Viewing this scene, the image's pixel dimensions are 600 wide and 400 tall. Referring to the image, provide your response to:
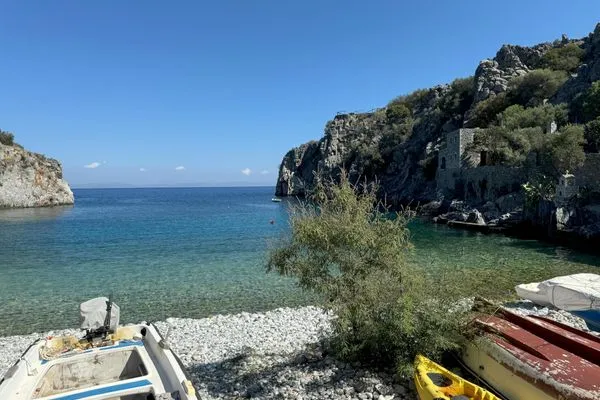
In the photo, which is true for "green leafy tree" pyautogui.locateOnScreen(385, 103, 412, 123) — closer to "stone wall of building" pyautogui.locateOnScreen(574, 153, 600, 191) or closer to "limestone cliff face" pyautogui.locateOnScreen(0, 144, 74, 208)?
"stone wall of building" pyautogui.locateOnScreen(574, 153, 600, 191)

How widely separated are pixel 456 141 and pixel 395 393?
179 ft

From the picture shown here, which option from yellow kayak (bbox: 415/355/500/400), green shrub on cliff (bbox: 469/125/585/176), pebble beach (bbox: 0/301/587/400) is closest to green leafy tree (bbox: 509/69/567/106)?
green shrub on cliff (bbox: 469/125/585/176)

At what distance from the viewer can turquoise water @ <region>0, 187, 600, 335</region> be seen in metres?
17.4

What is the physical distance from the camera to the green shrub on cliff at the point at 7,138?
3442 inches

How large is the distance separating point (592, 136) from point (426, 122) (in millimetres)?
33773

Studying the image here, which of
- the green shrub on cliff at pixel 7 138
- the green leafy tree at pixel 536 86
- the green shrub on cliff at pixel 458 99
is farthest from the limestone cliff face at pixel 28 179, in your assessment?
the green leafy tree at pixel 536 86

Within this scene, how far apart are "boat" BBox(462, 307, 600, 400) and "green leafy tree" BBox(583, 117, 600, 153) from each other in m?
43.9

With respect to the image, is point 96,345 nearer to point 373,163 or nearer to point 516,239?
point 516,239

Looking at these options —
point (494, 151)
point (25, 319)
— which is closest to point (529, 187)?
point (494, 151)

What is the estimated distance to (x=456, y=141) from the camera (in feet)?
187

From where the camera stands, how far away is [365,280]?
26.9 ft

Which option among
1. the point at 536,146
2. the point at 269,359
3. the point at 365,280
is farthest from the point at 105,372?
the point at 536,146

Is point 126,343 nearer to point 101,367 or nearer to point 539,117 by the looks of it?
point 101,367

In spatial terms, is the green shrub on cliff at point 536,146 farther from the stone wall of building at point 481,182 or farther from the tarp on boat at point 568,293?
the tarp on boat at point 568,293
